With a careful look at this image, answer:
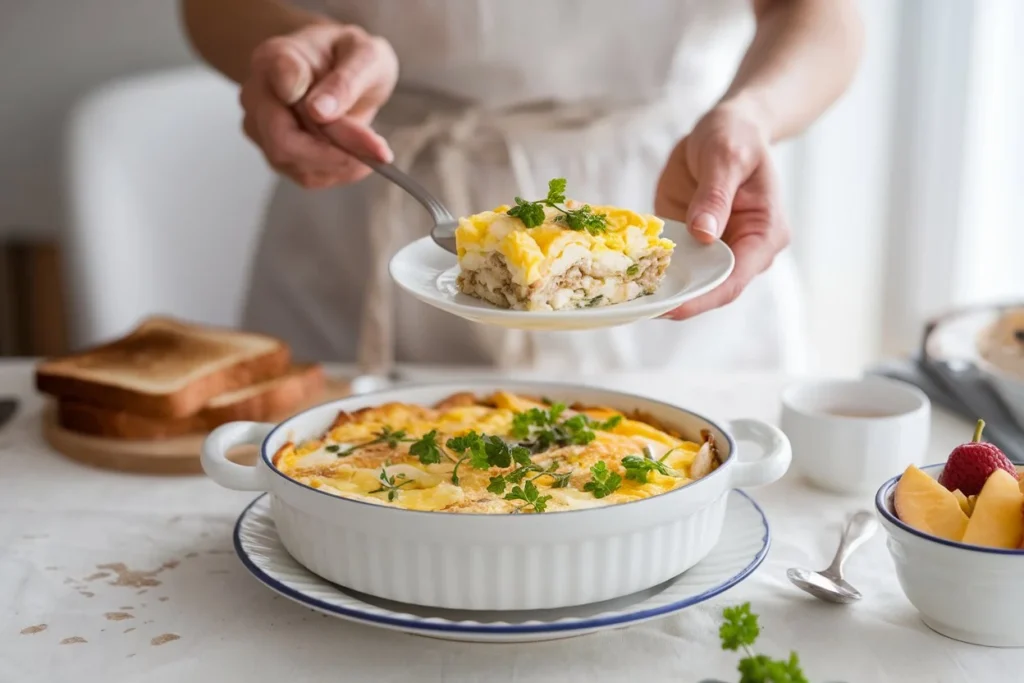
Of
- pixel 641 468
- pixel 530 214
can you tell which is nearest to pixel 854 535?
pixel 641 468

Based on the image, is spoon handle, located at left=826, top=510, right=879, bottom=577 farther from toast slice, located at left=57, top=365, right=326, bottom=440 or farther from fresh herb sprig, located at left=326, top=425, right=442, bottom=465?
toast slice, located at left=57, top=365, right=326, bottom=440

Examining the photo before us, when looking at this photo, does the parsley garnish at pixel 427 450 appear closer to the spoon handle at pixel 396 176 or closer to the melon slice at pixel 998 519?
the spoon handle at pixel 396 176

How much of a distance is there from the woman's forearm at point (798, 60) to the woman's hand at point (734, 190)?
23 cm

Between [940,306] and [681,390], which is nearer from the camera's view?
[681,390]

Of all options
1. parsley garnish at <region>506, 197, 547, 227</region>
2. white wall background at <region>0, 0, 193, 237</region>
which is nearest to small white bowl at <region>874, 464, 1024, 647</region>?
parsley garnish at <region>506, 197, 547, 227</region>

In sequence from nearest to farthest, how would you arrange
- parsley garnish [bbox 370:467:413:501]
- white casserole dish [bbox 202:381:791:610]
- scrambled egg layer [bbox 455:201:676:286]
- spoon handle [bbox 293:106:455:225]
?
1. white casserole dish [bbox 202:381:791:610]
2. parsley garnish [bbox 370:467:413:501]
3. scrambled egg layer [bbox 455:201:676:286]
4. spoon handle [bbox 293:106:455:225]

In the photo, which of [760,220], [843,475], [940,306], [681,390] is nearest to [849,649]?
[843,475]

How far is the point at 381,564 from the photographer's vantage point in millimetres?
1147

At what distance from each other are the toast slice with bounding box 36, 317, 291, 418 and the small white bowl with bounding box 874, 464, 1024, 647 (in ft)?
3.88

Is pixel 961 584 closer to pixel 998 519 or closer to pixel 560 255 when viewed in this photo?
pixel 998 519

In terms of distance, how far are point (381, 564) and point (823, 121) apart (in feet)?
10.9

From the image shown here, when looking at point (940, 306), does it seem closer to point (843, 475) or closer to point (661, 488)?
point (843, 475)

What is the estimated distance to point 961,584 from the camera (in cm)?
113

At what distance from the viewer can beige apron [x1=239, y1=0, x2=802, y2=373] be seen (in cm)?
218
